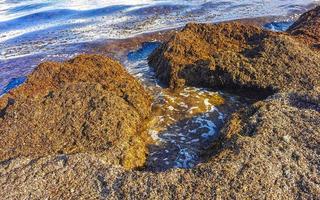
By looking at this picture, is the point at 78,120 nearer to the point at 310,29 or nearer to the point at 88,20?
the point at 310,29

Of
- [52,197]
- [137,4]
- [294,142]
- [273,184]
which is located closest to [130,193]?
[52,197]

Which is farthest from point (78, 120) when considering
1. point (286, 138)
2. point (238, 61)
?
point (238, 61)

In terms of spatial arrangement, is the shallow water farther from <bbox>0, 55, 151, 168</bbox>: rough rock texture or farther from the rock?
the rock

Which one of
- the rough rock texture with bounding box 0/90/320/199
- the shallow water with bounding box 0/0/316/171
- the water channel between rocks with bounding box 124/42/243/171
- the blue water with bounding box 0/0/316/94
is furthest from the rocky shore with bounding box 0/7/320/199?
the blue water with bounding box 0/0/316/94

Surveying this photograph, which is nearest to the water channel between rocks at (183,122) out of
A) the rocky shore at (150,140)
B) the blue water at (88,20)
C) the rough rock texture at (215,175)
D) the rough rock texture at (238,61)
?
the rocky shore at (150,140)

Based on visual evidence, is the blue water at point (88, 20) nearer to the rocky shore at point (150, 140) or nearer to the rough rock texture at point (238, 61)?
the rocky shore at point (150, 140)

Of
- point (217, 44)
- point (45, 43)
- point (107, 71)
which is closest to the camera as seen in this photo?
point (107, 71)

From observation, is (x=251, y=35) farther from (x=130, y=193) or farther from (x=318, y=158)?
(x=130, y=193)

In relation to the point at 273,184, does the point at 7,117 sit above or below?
above
